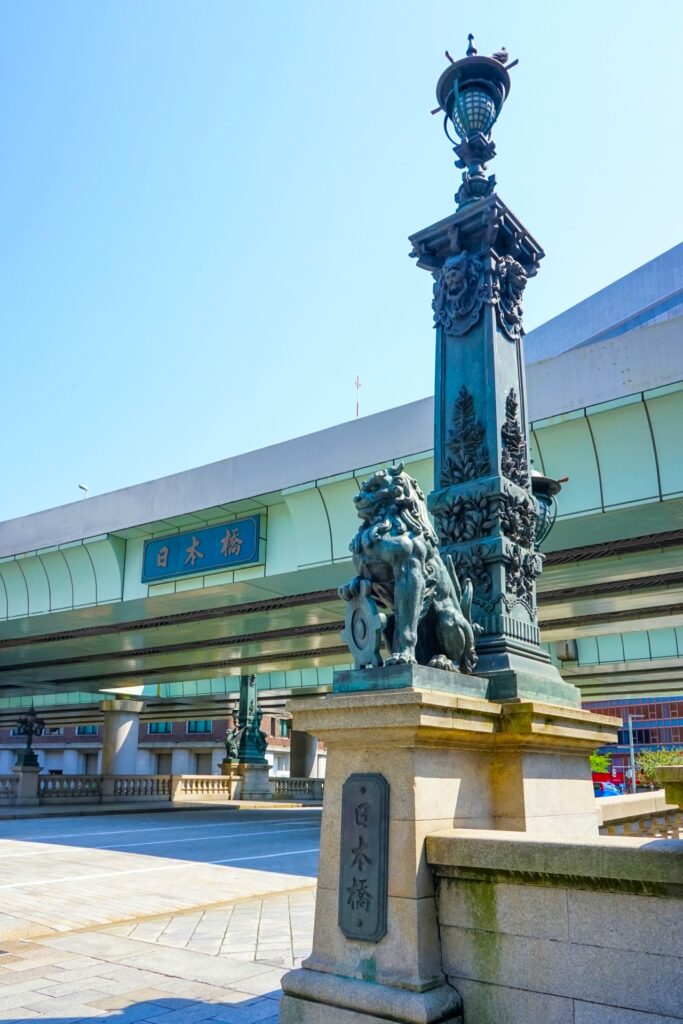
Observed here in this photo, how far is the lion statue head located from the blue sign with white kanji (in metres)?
11.9

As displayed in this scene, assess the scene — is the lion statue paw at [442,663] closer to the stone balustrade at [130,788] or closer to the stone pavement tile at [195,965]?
the stone pavement tile at [195,965]

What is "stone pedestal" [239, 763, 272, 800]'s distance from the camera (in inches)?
1347

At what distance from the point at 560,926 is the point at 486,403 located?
13.0ft

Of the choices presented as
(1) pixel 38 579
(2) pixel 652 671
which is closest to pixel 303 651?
(1) pixel 38 579

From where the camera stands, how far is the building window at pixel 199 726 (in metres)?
68.7

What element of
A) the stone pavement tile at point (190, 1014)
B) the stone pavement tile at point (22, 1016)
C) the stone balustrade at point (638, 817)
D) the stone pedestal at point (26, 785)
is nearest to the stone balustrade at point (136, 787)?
the stone pedestal at point (26, 785)

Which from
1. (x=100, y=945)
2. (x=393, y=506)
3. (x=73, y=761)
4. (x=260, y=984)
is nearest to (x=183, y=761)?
(x=73, y=761)

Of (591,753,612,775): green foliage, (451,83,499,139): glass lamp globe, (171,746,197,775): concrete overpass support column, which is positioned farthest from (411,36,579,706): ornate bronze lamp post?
(591,753,612,775): green foliage

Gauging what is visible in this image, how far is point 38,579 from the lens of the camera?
69.8 feet

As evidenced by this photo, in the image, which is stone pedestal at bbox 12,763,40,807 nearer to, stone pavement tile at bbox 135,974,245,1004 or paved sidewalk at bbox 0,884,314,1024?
paved sidewalk at bbox 0,884,314,1024

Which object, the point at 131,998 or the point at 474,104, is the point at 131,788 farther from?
the point at 474,104

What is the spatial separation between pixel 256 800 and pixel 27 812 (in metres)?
11.1

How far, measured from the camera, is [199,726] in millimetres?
69250

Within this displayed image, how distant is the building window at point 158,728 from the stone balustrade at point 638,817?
6513cm
